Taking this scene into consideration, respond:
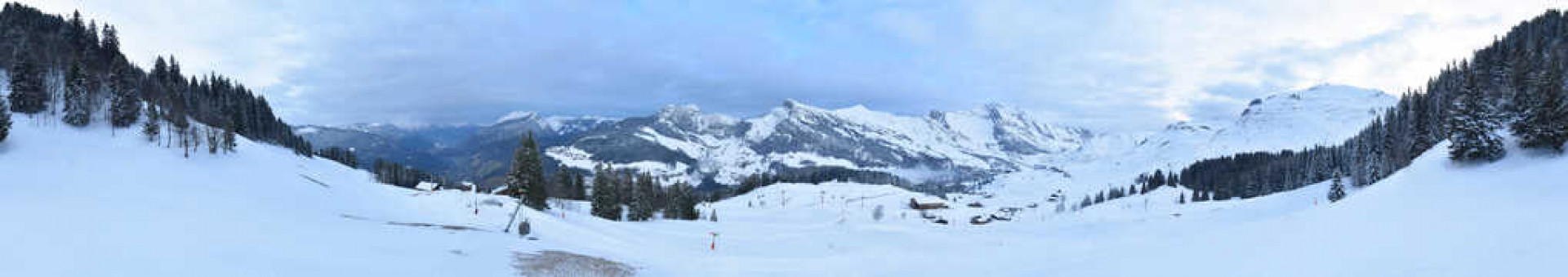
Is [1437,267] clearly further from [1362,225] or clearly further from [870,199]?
[870,199]

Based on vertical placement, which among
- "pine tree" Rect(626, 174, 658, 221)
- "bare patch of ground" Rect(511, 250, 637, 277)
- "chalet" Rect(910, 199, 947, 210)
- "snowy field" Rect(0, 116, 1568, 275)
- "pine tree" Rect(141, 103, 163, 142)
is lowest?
"chalet" Rect(910, 199, 947, 210)

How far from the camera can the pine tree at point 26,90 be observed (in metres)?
48.4

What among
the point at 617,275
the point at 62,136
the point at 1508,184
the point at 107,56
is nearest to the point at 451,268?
the point at 617,275

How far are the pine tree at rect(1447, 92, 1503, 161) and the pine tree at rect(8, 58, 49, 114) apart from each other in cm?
9757

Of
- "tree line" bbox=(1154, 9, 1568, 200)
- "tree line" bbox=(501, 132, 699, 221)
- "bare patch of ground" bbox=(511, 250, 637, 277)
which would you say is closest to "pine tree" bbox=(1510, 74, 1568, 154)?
"tree line" bbox=(1154, 9, 1568, 200)

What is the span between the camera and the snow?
12.8 m

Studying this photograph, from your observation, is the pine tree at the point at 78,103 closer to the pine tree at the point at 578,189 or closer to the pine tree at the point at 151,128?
the pine tree at the point at 151,128

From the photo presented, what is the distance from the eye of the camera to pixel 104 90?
5516cm

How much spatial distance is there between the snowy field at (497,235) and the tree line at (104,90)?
6969mm

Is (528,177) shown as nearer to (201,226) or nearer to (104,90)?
(104,90)

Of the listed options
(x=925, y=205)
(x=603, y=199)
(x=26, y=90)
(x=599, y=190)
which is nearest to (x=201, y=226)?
(x=599, y=190)

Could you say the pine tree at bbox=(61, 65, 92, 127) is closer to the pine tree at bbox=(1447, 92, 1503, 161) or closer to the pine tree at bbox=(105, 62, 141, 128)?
the pine tree at bbox=(105, 62, 141, 128)

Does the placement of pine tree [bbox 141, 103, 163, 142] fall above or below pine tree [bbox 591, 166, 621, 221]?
above

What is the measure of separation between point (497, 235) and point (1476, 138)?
1892 inches
